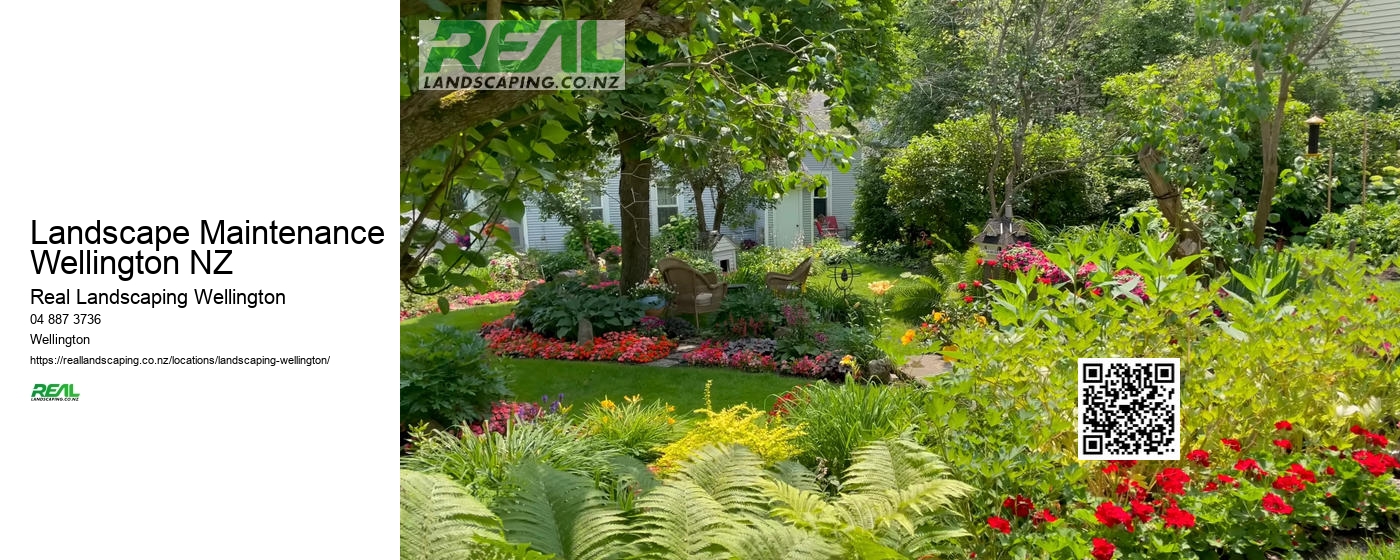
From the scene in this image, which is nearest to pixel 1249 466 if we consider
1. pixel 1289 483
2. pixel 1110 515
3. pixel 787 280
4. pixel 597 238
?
pixel 1289 483

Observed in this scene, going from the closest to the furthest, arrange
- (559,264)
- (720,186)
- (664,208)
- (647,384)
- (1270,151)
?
(1270,151)
(647,384)
(720,186)
(559,264)
(664,208)

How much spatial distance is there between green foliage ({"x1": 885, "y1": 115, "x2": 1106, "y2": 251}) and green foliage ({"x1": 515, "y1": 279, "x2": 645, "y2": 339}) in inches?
265

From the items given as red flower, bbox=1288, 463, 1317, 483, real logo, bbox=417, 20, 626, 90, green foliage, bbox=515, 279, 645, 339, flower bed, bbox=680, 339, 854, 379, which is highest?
real logo, bbox=417, 20, 626, 90

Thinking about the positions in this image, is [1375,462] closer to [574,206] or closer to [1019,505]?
[1019,505]

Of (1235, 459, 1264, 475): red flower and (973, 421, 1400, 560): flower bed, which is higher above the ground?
(1235, 459, 1264, 475): red flower

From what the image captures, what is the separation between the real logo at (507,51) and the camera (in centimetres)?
209

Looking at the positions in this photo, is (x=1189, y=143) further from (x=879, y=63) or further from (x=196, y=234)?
(x=196, y=234)

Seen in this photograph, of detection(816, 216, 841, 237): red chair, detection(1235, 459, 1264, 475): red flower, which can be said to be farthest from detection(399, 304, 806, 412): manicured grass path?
detection(816, 216, 841, 237): red chair

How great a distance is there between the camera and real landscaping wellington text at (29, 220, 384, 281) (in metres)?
1.74

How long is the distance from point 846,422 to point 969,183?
11607 millimetres

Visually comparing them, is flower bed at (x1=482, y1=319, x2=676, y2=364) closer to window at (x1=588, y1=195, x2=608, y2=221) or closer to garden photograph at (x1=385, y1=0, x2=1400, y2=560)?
garden photograph at (x1=385, y1=0, x2=1400, y2=560)

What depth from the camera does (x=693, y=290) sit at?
9.77 meters

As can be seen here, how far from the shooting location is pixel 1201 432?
3.41 m

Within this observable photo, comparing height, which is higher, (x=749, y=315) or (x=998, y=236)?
(x=998, y=236)
